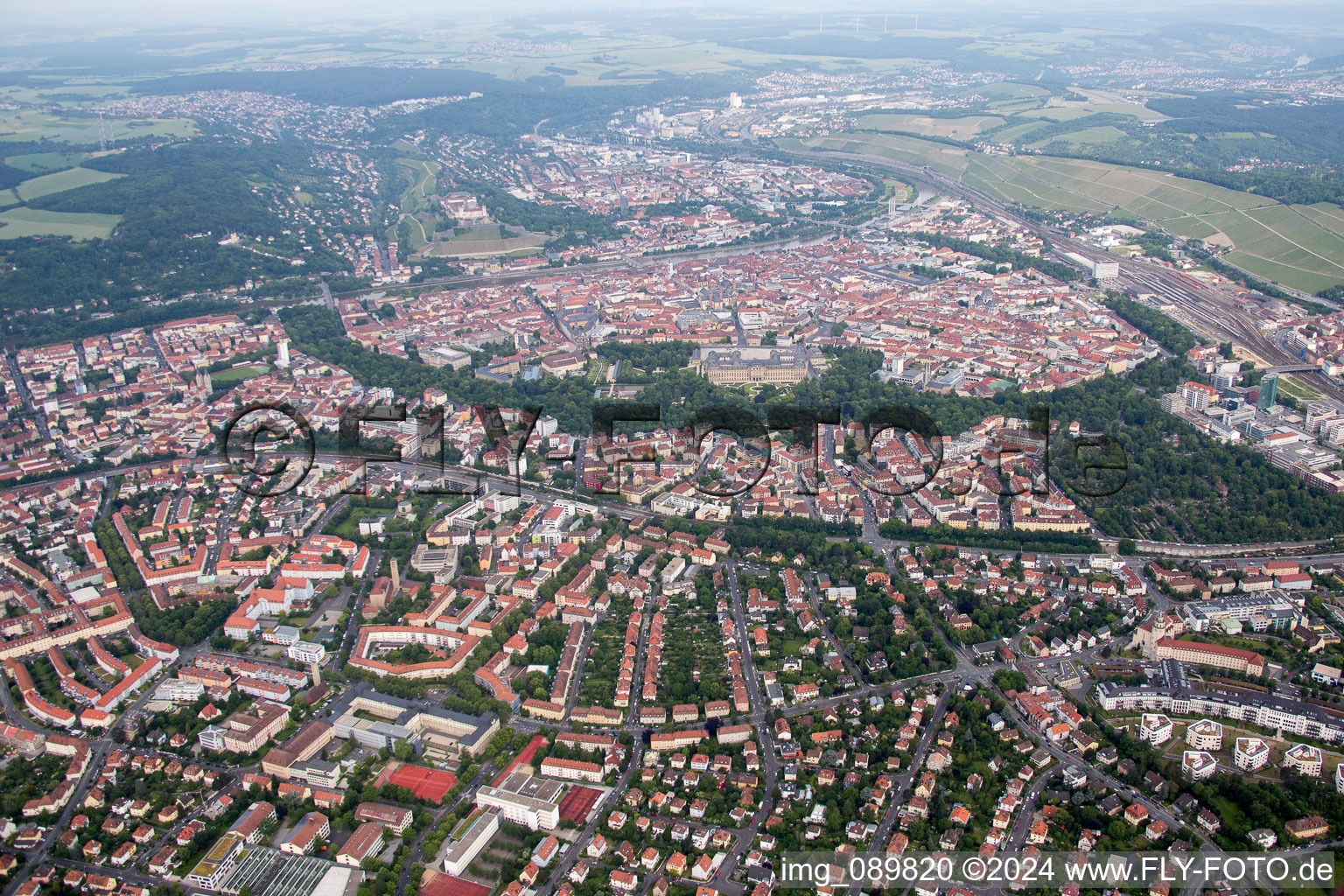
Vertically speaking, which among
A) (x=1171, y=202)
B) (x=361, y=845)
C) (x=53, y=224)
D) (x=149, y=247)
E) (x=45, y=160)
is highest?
(x=45, y=160)

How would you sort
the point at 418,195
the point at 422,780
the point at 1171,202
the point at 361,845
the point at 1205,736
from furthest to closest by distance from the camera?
the point at 418,195
the point at 1171,202
the point at 1205,736
the point at 422,780
the point at 361,845

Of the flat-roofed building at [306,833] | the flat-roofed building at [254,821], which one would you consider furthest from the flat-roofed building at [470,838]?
the flat-roofed building at [254,821]

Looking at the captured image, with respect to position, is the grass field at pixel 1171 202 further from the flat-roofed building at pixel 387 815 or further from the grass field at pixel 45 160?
the grass field at pixel 45 160

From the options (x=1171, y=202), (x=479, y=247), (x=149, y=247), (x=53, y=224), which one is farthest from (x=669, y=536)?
(x=1171, y=202)

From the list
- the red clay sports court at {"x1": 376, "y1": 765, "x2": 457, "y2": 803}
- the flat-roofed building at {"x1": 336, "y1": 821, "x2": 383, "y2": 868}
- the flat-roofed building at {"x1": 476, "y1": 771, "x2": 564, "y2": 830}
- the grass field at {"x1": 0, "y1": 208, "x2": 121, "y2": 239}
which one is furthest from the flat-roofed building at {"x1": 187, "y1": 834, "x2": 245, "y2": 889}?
the grass field at {"x1": 0, "y1": 208, "x2": 121, "y2": 239}

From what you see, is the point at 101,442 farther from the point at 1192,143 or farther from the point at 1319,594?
the point at 1192,143

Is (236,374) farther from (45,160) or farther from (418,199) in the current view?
(45,160)

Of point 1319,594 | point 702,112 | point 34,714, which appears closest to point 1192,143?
point 702,112

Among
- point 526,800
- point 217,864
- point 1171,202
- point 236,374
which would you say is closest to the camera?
point 217,864
